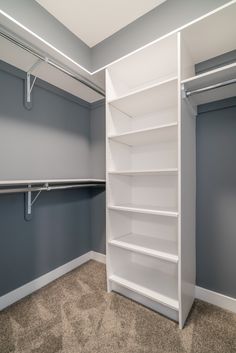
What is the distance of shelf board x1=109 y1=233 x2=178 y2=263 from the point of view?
1479 millimetres

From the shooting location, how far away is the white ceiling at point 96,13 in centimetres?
147

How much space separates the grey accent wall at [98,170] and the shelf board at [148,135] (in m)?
0.58

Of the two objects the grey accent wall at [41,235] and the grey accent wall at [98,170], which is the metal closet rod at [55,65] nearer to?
the grey accent wall at [98,170]

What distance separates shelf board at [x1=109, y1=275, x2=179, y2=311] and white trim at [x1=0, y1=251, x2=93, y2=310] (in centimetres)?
68

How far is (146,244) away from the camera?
171cm

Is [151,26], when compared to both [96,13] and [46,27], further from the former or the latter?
[46,27]

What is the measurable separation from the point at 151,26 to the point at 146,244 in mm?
1945

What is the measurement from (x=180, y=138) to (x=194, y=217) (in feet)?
2.51

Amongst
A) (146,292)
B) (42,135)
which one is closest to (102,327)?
(146,292)

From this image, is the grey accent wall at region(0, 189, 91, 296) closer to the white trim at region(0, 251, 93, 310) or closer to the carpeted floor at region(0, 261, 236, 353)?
the white trim at region(0, 251, 93, 310)

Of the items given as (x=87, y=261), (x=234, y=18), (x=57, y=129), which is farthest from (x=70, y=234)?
(x=234, y=18)

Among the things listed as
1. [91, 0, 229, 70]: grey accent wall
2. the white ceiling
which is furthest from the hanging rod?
the white ceiling

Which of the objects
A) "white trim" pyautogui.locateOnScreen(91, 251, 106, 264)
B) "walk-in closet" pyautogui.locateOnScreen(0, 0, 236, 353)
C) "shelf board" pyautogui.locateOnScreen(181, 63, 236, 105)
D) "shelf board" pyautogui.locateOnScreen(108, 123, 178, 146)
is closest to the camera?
"shelf board" pyautogui.locateOnScreen(181, 63, 236, 105)

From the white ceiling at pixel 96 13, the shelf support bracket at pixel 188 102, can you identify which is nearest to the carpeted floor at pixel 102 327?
the shelf support bracket at pixel 188 102
